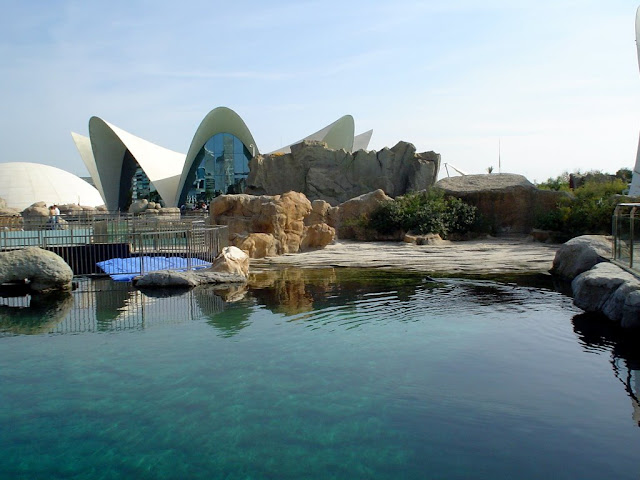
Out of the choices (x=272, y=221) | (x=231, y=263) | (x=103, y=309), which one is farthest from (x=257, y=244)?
(x=103, y=309)

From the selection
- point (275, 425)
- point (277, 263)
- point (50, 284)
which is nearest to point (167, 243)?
point (277, 263)

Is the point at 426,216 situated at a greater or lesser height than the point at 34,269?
greater

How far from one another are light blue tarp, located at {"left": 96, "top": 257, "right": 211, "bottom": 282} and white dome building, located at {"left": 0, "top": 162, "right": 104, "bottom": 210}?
49.7 m

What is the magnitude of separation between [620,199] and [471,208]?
16.6 feet

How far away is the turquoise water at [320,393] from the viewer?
14.3 ft

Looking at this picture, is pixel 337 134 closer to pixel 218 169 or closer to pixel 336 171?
pixel 218 169

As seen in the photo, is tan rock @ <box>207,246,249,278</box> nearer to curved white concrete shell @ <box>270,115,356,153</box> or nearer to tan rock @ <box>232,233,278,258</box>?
tan rock @ <box>232,233,278,258</box>

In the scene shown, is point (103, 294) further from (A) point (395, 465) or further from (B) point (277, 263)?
(A) point (395, 465)

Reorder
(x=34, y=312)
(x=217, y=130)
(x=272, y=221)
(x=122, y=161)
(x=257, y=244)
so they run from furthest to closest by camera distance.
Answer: (x=122, y=161), (x=217, y=130), (x=272, y=221), (x=257, y=244), (x=34, y=312)

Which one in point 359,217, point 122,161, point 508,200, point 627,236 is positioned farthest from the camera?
point 122,161

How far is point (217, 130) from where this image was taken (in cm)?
4716

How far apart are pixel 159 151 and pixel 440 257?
132ft

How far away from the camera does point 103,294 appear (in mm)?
11094

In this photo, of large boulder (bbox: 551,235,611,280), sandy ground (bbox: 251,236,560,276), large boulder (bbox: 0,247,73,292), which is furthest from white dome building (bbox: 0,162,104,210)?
large boulder (bbox: 551,235,611,280)
